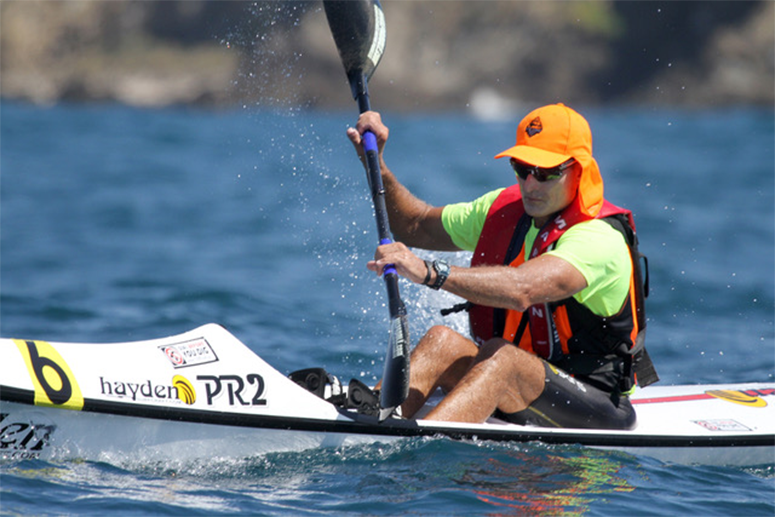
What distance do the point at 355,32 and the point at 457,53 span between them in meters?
56.2

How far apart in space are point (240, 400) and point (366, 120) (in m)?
1.53

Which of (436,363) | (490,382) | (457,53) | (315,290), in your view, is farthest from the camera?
(457,53)

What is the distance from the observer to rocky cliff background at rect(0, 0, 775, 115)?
188ft

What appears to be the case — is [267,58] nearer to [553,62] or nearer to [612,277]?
[553,62]

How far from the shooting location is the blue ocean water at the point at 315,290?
161 inches

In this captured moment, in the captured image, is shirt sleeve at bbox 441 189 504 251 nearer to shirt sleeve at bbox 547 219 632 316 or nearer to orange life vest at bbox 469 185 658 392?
orange life vest at bbox 469 185 658 392

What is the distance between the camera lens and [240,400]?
427cm

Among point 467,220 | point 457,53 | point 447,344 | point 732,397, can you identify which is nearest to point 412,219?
point 467,220

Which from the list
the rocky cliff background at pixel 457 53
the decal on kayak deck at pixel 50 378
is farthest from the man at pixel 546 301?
the rocky cliff background at pixel 457 53

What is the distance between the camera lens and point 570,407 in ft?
14.8

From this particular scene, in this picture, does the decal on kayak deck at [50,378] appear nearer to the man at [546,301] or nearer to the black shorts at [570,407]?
the man at [546,301]

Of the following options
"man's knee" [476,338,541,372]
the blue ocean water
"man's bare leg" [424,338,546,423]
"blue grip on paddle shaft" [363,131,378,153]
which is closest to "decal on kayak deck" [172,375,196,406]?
the blue ocean water

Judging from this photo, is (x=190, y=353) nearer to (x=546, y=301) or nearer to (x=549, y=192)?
(x=546, y=301)

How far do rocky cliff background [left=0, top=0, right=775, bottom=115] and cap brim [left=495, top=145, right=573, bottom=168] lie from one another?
51348 millimetres
